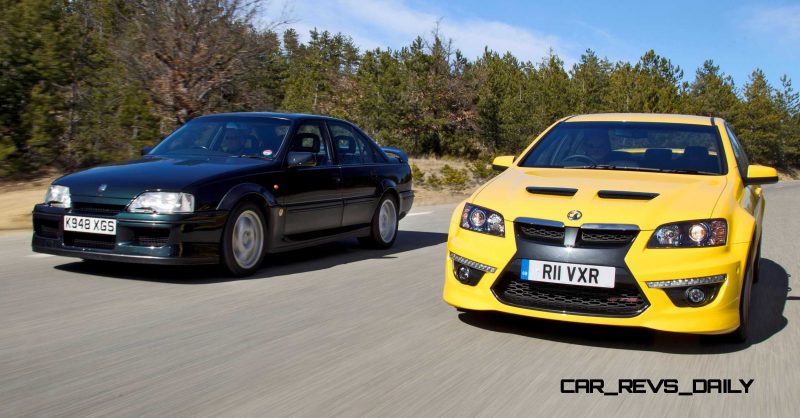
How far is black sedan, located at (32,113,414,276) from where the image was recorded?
6.61 metres

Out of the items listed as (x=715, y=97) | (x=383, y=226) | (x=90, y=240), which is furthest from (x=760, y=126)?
(x=90, y=240)

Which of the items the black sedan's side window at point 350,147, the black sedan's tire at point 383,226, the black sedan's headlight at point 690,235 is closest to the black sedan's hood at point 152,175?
the black sedan's side window at point 350,147

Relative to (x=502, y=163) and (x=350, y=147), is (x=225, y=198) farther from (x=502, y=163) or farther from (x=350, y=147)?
(x=350, y=147)

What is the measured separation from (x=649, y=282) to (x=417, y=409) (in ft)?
5.89

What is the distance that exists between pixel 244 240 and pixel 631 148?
11.0 ft

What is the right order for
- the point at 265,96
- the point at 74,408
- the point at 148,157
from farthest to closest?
the point at 265,96 → the point at 148,157 → the point at 74,408

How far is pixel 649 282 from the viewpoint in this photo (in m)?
4.82

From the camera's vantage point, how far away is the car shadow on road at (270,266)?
23.3 feet

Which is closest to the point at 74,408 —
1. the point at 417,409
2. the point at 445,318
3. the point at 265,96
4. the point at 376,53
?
the point at 417,409

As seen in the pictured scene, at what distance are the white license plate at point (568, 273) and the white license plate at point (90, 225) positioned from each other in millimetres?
3411

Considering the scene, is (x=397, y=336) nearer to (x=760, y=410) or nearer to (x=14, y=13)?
(x=760, y=410)

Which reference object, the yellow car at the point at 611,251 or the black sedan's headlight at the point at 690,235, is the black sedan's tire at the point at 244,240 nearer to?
the yellow car at the point at 611,251

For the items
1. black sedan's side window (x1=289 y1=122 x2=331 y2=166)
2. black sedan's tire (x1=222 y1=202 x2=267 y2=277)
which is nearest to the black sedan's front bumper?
black sedan's tire (x1=222 y1=202 x2=267 y2=277)

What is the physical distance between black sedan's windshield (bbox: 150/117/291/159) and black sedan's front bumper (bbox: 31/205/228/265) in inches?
48.5
